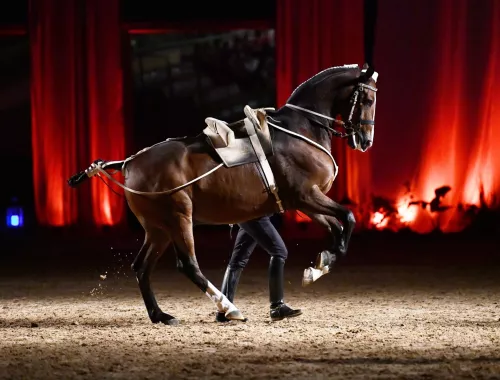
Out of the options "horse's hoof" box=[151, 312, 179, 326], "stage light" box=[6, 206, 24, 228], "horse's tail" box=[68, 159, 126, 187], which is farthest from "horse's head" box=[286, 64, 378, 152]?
"stage light" box=[6, 206, 24, 228]

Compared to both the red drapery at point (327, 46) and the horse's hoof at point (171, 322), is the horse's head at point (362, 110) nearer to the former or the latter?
the horse's hoof at point (171, 322)

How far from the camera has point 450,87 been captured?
42.1ft

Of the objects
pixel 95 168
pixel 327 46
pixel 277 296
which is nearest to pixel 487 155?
pixel 327 46

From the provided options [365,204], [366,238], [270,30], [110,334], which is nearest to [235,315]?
[110,334]

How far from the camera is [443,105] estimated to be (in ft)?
42.1

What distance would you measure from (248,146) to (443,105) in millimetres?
7348

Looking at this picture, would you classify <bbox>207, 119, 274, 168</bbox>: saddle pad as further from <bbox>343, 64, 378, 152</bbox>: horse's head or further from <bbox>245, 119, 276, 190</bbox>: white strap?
<bbox>343, 64, 378, 152</bbox>: horse's head

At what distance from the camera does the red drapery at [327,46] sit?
12.8 m

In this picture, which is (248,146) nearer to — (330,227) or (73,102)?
(330,227)

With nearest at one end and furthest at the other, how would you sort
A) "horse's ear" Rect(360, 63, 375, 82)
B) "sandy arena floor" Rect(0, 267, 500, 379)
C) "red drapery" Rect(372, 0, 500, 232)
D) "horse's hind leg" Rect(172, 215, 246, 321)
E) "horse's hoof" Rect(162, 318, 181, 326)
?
"sandy arena floor" Rect(0, 267, 500, 379) < "horse's hind leg" Rect(172, 215, 246, 321) < "horse's hoof" Rect(162, 318, 181, 326) < "horse's ear" Rect(360, 63, 375, 82) < "red drapery" Rect(372, 0, 500, 232)

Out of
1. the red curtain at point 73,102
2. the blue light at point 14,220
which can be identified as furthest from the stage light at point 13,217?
the red curtain at point 73,102

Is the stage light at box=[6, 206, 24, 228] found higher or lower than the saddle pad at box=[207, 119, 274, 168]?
lower

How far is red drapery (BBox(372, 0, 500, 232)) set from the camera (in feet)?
41.9

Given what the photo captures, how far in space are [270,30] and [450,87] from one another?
3212 millimetres
